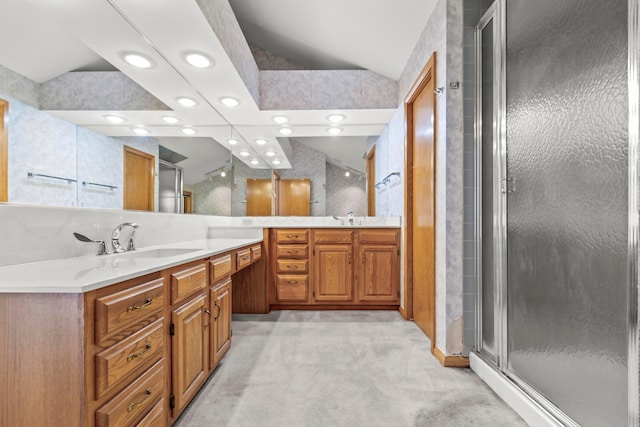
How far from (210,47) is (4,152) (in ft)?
4.22

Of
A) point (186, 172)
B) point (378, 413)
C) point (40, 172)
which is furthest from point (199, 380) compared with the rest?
point (186, 172)

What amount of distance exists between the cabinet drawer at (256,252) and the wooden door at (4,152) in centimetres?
166

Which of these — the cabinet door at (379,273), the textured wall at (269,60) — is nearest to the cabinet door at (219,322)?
the cabinet door at (379,273)

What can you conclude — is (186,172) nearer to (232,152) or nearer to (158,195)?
(158,195)

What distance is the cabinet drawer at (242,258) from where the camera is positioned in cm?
218

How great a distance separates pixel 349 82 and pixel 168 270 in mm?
2486

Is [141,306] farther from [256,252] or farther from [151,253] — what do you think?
[256,252]

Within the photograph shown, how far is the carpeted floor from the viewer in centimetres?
142

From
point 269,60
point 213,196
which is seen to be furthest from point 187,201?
point 269,60

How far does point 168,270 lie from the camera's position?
124 centimetres

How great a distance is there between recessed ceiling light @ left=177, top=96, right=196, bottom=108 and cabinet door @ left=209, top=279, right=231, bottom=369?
1.51 meters


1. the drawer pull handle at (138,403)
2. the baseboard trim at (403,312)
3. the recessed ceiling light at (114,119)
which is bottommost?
the baseboard trim at (403,312)

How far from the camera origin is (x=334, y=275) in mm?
3107

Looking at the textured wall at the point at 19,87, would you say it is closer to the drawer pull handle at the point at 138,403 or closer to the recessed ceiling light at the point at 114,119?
the recessed ceiling light at the point at 114,119
